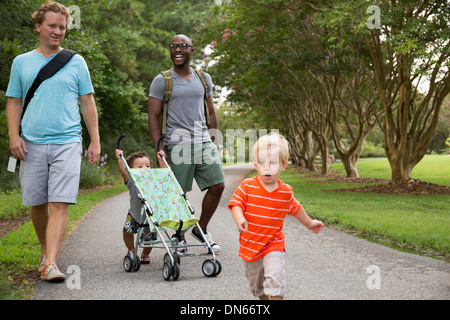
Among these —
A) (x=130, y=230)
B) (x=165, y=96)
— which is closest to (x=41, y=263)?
(x=130, y=230)

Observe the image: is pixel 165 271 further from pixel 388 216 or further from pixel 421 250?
pixel 388 216

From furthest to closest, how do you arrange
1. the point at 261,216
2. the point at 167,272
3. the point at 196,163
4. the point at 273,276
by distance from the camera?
the point at 196,163 < the point at 167,272 < the point at 261,216 < the point at 273,276

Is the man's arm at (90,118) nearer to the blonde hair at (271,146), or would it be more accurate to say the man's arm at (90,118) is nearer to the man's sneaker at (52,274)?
the man's sneaker at (52,274)

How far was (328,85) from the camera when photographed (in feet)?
74.9

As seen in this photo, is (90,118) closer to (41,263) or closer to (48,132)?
(48,132)

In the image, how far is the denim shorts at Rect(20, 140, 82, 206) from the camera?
16.1 feet

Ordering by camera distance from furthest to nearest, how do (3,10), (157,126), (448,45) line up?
1. (448,45)
2. (3,10)
3. (157,126)

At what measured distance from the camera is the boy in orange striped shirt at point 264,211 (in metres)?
3.57

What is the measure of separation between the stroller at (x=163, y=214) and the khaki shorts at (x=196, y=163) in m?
0.29

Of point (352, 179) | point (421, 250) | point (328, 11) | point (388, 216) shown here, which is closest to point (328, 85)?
point (352, 179)

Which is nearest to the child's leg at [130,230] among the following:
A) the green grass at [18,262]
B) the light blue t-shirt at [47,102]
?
the green grass at [18,262]

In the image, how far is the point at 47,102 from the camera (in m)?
4.95

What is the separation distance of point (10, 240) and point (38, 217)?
6.49 feet

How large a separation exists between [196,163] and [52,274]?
2024 mm
